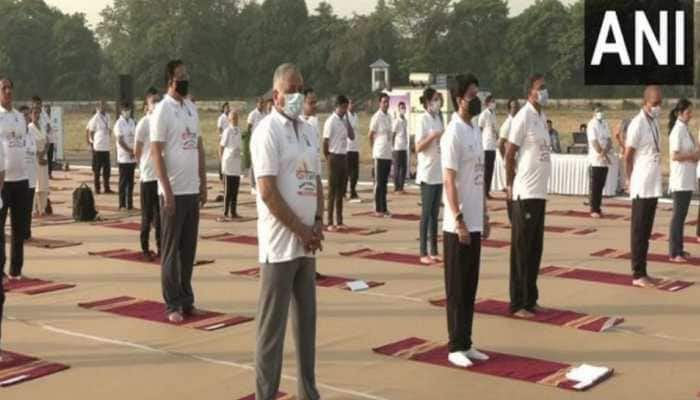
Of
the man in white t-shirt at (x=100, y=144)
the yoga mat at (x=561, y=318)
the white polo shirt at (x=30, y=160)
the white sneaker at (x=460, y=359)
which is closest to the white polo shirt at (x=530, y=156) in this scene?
the yoga mat at (x=561, y=318)

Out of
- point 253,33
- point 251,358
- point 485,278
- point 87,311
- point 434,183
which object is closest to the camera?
point 251,358

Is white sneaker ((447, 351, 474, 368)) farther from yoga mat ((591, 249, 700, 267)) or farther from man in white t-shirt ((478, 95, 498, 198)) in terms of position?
man in white t-shirt ((478, 95, 498, 198))

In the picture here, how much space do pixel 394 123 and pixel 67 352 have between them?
11.1 meters

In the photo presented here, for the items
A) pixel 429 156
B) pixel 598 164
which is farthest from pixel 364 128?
pixel 429 156

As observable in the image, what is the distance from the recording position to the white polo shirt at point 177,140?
22.6ft

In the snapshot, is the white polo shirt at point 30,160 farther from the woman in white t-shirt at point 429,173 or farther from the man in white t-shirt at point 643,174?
the man in white t-shirt at point 643,174

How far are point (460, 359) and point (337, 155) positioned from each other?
21.8 ft

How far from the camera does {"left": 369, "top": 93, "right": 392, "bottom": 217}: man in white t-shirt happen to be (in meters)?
14.0

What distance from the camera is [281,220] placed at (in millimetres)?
4527

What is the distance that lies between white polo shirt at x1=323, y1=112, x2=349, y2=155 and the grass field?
12170 mm

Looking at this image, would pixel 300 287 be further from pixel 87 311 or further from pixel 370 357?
pixel 87 311

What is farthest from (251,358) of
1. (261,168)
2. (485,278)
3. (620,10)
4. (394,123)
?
(620,10)

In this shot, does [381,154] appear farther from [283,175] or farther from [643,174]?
[283,175]

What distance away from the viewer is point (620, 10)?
5991cm
